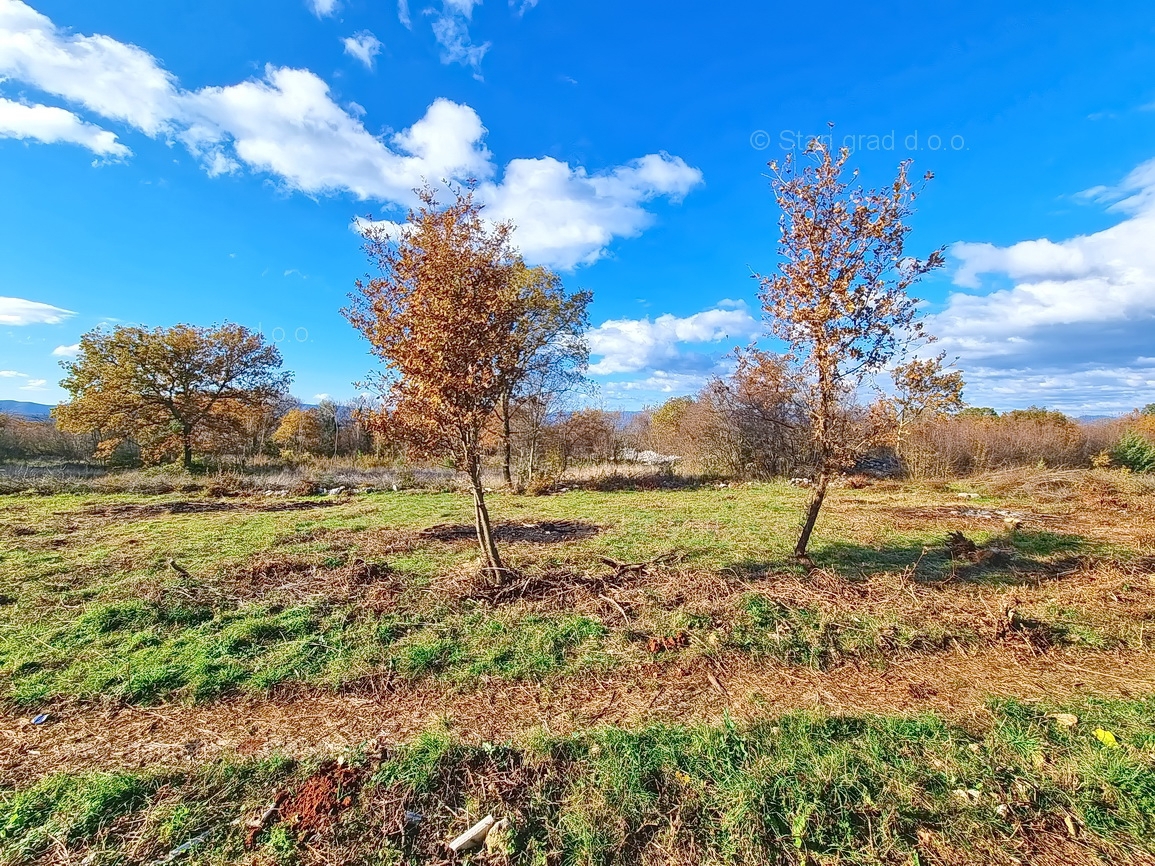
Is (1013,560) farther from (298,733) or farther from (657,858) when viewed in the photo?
(298,733)

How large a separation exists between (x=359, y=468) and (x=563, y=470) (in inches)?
358

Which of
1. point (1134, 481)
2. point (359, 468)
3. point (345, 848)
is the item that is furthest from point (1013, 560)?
point (359, 468)

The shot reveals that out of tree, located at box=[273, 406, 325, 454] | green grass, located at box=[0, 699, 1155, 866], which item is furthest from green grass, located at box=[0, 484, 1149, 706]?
tree, located at box=[273, 406, 325, 454]

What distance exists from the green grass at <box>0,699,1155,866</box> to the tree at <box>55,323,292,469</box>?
74.4 feet

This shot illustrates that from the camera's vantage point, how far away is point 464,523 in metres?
9.92

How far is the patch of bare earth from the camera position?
10.4 feet

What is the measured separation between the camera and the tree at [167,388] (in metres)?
19.4

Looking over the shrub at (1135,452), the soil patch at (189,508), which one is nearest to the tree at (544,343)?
the soil patch at (189,508)

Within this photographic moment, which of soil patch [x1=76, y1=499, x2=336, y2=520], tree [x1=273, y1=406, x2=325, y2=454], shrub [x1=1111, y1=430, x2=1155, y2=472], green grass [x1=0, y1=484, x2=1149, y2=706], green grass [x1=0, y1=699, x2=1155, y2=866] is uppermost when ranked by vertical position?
tree [x1=273, y1=406, x2=325, y2=454]

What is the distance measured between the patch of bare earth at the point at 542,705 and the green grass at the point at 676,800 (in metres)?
0.25

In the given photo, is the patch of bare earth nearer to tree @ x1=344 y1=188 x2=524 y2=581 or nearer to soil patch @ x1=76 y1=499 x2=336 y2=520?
tree @ x1=344 y1=188 x2=524 y2=581

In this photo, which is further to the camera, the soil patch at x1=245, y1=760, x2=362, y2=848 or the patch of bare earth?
the patch of bare earth

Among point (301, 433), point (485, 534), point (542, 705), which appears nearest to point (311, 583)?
point (485, 534)

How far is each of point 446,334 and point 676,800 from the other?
4.66 meters
